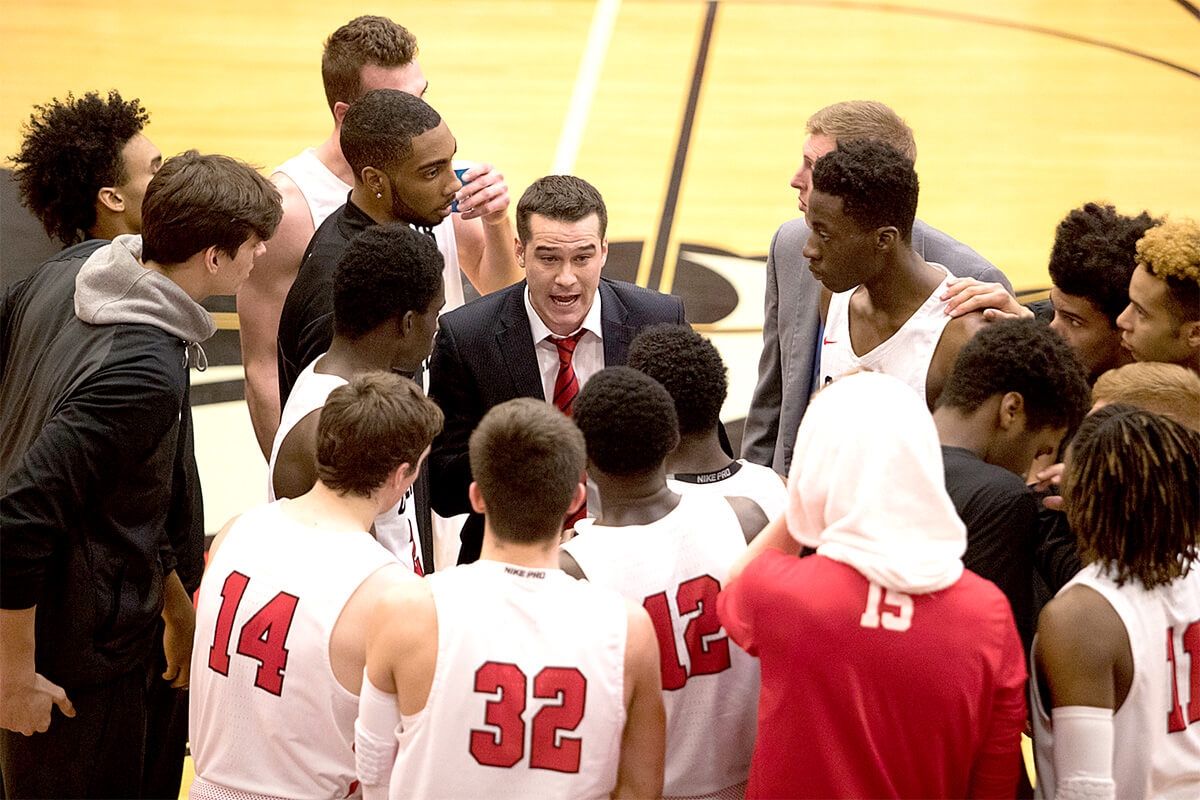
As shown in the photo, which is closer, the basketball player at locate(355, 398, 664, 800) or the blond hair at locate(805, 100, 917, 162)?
the basketball player at locate(355, 398, 664, 800)

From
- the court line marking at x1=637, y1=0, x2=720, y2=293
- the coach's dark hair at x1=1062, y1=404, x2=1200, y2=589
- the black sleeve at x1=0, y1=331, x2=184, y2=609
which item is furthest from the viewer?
the court line marking at x1=637, y1=0, x2=720, y2=293

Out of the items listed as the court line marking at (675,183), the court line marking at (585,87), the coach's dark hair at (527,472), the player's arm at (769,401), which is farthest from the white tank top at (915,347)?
the court line marking at (585,87)

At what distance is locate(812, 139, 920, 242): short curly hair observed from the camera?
11.6ft

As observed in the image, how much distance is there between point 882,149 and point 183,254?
191cm

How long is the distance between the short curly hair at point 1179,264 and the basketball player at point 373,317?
1.97m

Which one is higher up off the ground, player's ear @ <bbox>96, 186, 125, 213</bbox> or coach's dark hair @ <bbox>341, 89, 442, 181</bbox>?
coach's dark hair @ <bbox>341, 89, 442, 181</bbox>

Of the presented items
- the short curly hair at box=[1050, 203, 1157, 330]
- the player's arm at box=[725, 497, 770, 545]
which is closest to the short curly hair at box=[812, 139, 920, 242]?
the short curly hair at box=[1050, 203, 1157, 330]

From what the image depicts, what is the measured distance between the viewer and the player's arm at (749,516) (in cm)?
282

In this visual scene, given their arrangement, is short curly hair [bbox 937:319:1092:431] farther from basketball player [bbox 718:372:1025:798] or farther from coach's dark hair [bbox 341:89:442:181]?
coach's dark hair [bbox 341:89:442:181]

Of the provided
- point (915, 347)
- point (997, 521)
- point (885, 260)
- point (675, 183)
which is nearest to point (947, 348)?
point (915, 347)

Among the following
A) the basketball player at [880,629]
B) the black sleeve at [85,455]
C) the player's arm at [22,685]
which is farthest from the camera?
the player's arm at [22,685]

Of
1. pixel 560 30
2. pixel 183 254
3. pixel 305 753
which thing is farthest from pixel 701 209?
pixel 305 753

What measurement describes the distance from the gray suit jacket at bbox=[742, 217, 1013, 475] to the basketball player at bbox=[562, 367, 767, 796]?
1.51 meters

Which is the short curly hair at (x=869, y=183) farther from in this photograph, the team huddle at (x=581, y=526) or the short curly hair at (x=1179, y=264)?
the short curly hair at (x=1179, y=264)
